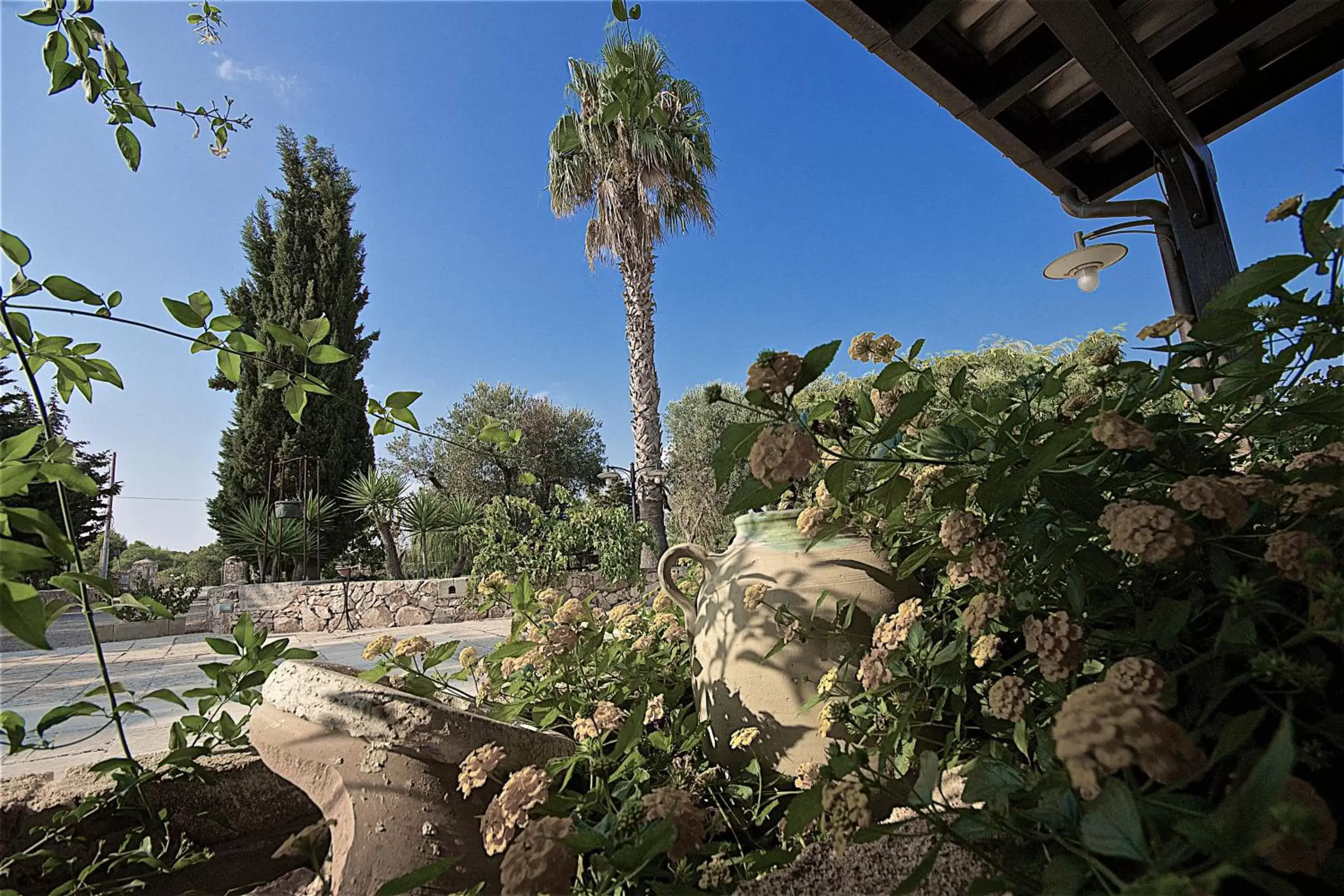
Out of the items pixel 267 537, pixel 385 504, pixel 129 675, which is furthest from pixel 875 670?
pixel 267 537

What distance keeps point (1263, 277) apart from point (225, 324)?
110 cm

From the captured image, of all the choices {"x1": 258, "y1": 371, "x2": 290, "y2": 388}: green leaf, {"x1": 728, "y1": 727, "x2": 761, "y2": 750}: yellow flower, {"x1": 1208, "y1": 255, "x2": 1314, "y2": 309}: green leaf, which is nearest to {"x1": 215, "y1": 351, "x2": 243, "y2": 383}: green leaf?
{"x1": 258, "y1": 371, "x2": 290, "y2": 388}: green leaf

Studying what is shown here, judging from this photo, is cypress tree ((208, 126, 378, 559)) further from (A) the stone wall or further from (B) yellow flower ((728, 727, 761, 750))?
(B) yellow flower ((728, 727, 761, 750))

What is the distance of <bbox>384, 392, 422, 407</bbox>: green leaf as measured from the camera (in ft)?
2.77

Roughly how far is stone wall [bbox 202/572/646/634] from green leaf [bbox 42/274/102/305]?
22.1 ft

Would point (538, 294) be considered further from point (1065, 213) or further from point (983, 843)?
point (983, 843)

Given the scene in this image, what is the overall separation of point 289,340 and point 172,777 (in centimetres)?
74

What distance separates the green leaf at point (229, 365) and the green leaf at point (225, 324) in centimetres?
6

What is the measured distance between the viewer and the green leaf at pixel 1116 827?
1.05 feet

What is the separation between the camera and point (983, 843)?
56 centimetres

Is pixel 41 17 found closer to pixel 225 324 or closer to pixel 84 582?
pixel 225 324

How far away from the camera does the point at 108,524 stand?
8094mm

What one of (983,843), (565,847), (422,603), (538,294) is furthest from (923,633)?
(538,294)

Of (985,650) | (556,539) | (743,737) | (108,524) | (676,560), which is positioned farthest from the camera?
(108,524)
